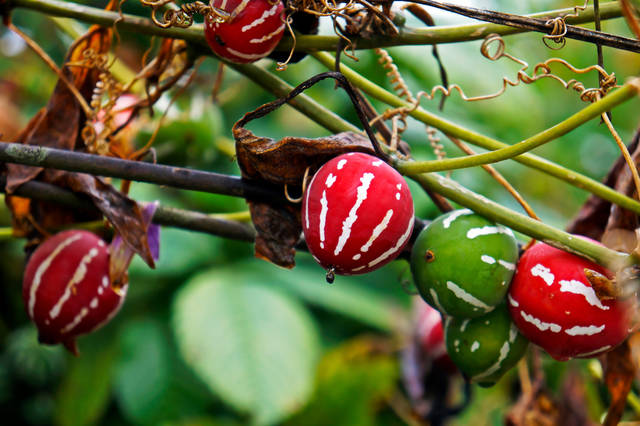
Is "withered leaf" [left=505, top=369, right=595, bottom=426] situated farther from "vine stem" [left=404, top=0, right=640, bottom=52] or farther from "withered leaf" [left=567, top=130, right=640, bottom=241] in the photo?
"vine stem" [left=404, top=0, right=640, bottom=52]

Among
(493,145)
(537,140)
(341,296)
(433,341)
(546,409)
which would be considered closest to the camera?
(537,140)

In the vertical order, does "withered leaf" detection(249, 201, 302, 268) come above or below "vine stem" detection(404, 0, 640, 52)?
below

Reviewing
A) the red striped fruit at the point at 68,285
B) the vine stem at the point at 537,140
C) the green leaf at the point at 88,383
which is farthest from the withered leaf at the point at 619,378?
the green leaf at the point at 88,383

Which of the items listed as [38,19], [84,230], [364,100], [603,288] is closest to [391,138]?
[364,100]

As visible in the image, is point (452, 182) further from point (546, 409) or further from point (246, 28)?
point (546, 409)

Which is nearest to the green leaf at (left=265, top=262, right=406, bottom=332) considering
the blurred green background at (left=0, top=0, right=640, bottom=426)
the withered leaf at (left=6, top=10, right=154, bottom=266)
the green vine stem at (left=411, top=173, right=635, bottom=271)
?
the blurred green background at (left=0, top=0, right=640, bottom=426)

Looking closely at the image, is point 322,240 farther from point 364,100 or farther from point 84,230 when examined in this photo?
point 84,230

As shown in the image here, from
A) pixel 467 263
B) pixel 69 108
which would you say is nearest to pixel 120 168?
pixel 69 108
